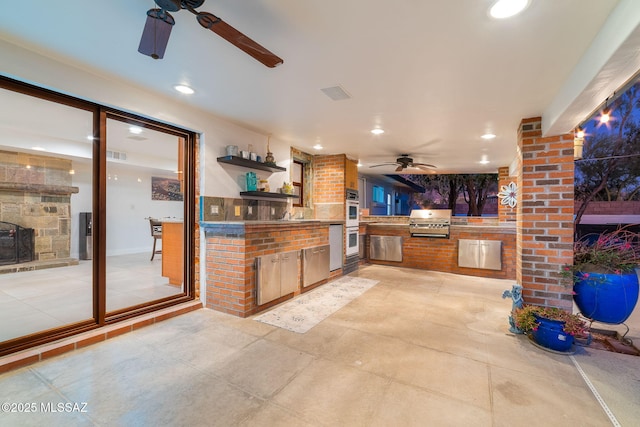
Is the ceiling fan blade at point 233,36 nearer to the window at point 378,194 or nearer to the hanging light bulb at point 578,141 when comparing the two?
the hanging light bulb at point 578,141

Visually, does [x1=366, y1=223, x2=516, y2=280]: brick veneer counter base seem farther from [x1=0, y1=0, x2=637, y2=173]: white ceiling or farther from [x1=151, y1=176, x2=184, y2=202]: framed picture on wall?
[x1=151, y1=176, x2=184, y2=202]: framed picture on wall

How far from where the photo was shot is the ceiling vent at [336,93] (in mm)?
2640

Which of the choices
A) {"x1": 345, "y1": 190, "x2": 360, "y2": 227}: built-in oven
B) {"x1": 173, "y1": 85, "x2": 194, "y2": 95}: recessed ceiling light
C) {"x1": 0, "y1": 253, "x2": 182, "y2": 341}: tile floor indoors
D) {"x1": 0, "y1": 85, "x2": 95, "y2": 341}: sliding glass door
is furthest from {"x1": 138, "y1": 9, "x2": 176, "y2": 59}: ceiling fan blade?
{"x1": 345, "y1": 190, "x2": 360, "y2": 227}: built-in oven

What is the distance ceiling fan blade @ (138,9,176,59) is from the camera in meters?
1.40

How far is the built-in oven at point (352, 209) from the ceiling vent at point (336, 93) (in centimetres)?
270

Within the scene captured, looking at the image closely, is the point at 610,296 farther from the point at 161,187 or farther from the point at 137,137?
the point at 161,187

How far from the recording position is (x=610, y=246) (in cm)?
260

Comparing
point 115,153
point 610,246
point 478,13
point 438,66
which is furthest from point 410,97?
point 115,153

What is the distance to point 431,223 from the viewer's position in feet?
18.9

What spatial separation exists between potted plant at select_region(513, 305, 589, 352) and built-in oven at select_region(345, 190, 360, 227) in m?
3.23

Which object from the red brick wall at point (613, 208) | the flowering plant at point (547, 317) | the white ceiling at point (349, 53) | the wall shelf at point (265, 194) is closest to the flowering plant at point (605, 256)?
the flowering plant at point (547, 317)

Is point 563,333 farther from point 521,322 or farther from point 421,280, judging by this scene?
point 421,280

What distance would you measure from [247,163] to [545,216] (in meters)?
3.63

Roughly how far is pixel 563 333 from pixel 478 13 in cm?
259
